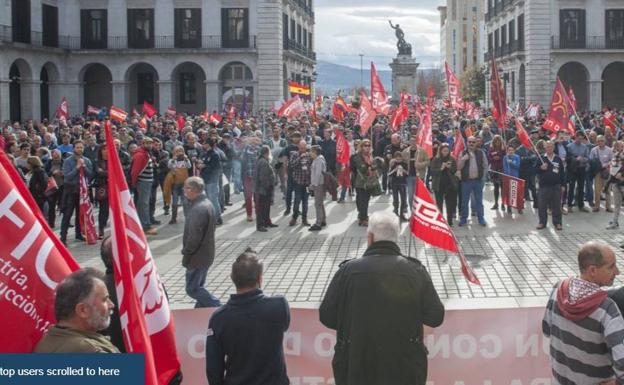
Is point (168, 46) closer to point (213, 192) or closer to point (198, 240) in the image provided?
point (213, 192)

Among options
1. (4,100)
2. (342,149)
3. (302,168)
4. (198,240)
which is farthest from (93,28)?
(198,240)

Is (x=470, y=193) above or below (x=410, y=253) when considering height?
above

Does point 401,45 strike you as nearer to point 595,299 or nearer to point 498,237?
point 498,237

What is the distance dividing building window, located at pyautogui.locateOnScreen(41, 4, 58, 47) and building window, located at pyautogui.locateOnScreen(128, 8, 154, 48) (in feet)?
14.0

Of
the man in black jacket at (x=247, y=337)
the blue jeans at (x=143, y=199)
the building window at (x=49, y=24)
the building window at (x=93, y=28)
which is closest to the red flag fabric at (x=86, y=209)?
the blue jeans at (x=143, y=199)

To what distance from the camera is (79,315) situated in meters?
3.89

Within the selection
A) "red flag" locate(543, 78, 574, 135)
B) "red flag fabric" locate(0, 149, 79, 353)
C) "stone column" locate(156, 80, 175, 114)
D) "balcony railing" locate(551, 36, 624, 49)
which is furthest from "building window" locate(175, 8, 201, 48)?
"red flag fabric" locate(0, 149, 79, 353)

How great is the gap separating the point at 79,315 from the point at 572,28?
1948 inches

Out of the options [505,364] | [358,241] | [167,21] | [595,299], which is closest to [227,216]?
[358,241]

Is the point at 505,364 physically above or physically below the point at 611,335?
below

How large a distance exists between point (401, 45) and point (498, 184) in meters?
45.9

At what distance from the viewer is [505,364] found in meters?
6.10

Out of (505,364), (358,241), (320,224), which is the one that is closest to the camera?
(505,364)

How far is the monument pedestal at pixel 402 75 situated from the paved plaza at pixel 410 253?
129ft
